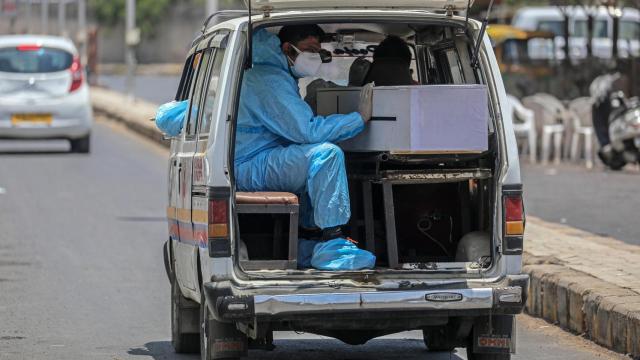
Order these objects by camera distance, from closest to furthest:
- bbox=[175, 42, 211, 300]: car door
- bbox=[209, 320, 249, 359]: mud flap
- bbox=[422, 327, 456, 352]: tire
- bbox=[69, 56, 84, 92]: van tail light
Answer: bbox=[209, 320, 249, 359]: mud flap, bbox=[175, 42, 211, 300]: car door, bbox=[422, 327, 456, 352]: tire, bbox=[69, 56, 84, 92]: van tail light

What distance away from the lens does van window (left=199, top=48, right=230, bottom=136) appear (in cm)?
807

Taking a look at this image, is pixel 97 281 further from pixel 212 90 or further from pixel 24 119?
pixel 24 119

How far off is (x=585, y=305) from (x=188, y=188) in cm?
275

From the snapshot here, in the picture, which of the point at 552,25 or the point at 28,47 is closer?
the point at 28,47

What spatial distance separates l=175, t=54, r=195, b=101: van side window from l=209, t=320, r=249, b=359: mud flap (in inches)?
79.3

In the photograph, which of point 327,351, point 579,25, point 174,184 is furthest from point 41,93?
point 579,25

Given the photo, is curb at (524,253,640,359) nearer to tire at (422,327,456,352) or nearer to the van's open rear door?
tire at (422,327,456,352)

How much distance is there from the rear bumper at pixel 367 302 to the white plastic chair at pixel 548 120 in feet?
57.5

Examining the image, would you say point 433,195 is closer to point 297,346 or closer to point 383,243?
point 383,243

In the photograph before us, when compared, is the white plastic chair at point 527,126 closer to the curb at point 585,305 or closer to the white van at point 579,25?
the white van at point 579,25

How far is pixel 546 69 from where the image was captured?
1204 inches

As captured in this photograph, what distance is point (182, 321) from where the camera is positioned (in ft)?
30.5

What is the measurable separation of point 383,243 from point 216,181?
125 cm

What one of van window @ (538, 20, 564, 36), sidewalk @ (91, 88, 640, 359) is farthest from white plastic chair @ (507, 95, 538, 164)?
van window @ (538, 20, 564, 36)
